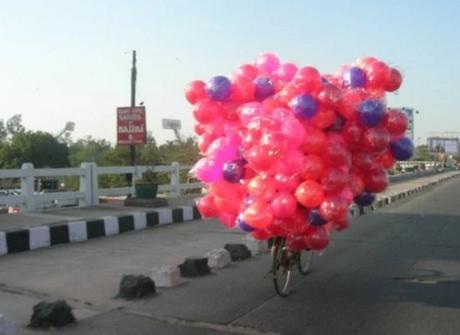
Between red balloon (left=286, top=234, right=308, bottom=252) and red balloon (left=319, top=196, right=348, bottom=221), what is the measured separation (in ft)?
1.78

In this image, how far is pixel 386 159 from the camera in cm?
625

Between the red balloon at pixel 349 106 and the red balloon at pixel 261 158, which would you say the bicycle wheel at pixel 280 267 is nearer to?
the red balloon at pixel 261 158

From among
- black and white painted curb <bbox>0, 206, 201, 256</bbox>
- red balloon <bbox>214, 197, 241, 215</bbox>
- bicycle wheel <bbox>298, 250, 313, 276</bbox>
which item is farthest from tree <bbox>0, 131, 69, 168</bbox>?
red balloon <bbox>214, 197, 241, 215</bbox>

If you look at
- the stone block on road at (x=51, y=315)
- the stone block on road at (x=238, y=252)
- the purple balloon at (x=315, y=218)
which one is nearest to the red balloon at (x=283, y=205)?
the purple balloon at (x=315, y=218)

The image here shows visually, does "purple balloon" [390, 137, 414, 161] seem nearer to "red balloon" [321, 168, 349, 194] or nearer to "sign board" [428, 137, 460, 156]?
"red balloon" [321, 168, 349, 194]

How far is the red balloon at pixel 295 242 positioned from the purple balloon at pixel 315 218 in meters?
0.29

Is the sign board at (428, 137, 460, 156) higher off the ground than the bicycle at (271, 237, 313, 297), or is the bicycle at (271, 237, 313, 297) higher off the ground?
the sign board at (428, 137, 460, 156)

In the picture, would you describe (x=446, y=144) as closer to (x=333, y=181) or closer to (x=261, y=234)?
(x=261, y=234)

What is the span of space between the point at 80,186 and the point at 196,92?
10.5 meters

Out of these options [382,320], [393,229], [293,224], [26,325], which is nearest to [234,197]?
[293,224]

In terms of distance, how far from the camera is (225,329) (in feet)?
17.8

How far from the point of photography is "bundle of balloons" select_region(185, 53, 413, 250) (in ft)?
18.1

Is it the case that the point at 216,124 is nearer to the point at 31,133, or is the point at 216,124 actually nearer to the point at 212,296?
the point at 212,296

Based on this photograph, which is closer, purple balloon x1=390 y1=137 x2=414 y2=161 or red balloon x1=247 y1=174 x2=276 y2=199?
red balloon x1=247 y1=174 x2=276 y2=199
